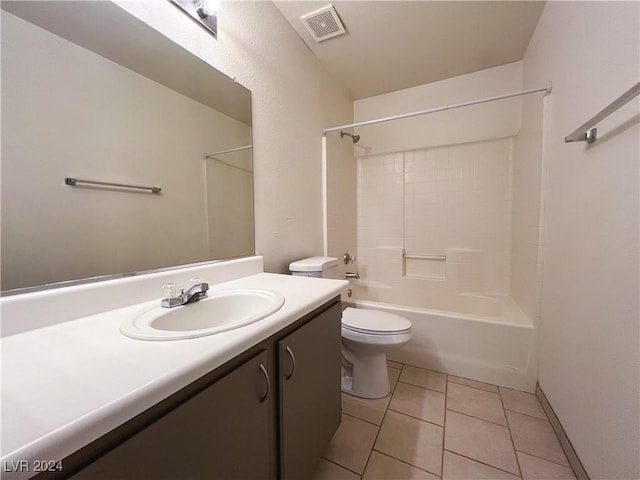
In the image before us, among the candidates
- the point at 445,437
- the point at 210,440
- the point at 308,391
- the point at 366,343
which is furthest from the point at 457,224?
the point at 210,440

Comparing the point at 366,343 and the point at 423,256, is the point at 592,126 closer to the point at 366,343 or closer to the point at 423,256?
the point at 366,343

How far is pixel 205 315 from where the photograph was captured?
0.90 metres

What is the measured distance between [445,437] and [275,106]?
1982 mm

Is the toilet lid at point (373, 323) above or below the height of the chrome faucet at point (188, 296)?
below

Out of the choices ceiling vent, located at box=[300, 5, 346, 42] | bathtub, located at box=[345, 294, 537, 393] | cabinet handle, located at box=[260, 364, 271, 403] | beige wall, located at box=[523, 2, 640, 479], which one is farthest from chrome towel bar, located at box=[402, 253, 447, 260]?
cabinet handle, located at box=[260, 364, 271, 403]

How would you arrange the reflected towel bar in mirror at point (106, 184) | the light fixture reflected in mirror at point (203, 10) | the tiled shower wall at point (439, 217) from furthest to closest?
the tiled shower wall at point (439, 217)
the light fixture reflected in mirror at point (203, 10)
the reflected towel bar in mirror at point (106, 184)

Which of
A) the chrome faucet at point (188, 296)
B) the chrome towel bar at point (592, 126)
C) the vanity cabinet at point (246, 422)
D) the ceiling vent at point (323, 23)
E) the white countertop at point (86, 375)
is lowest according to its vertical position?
the vanity cabinet at point (246, 422)

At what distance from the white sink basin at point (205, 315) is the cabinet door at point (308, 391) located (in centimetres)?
15

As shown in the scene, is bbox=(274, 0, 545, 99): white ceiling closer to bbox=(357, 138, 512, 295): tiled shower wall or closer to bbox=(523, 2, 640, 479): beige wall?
bbox=(523, 2, 640, 479): beige wall

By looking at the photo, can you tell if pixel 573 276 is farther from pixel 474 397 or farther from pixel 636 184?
pixel 474 397

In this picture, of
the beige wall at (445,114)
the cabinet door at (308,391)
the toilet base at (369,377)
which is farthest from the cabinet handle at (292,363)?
the beige wall at (445,114)

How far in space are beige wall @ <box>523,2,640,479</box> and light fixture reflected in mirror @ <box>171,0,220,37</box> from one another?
1.49 m

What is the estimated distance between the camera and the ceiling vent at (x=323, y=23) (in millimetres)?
1562

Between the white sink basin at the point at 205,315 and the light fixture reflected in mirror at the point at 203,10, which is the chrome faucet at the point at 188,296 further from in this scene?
the light fixture reflected in mirror at the point at 203,10
